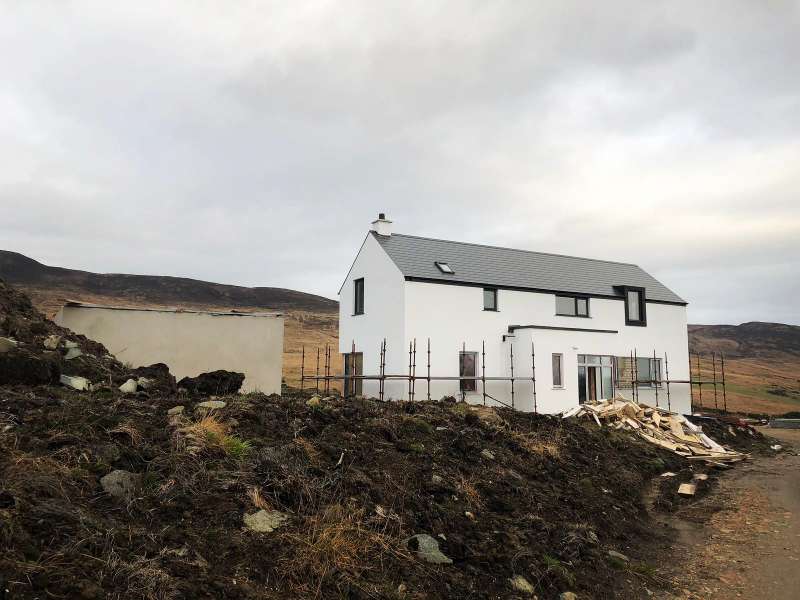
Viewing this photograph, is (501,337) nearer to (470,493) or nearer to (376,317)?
(376,317)

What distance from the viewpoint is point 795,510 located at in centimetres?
1146

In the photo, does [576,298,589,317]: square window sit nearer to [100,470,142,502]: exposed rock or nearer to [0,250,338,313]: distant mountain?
[100,470,142,502]: exposed rock

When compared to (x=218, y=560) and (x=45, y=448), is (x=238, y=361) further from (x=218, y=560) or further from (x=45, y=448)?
(x=218, y=560)

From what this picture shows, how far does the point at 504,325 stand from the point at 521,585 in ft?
58.9

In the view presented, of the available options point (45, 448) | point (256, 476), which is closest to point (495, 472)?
point (256, 476)

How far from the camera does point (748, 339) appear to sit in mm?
103062

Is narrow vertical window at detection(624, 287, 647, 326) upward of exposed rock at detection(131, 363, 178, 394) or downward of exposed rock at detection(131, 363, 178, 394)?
upward

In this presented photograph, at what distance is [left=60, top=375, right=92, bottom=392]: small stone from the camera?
31.0ft

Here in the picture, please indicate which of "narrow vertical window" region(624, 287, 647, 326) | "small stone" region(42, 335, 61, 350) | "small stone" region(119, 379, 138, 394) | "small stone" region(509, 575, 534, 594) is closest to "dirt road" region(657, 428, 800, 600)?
"small stone" region(509, 575, 534, 594)

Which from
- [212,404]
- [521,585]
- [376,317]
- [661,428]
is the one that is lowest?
[521,585]

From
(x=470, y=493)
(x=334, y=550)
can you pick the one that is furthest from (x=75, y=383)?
(x=470, y=493)

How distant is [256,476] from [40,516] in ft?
7.84

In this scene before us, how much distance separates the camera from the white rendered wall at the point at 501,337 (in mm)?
22312

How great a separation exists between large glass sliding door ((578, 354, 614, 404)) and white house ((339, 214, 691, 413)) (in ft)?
0.14
